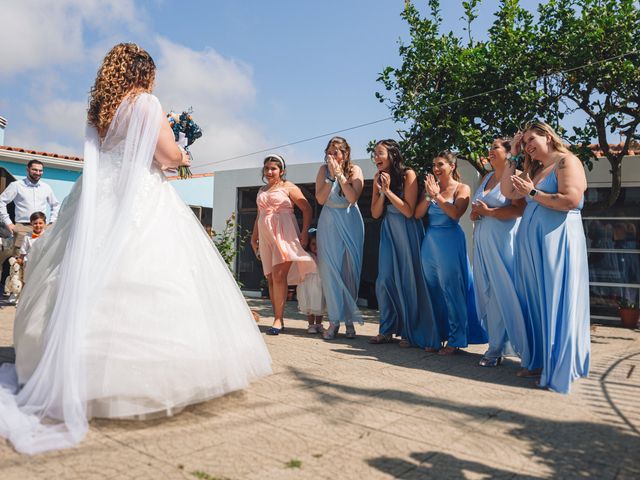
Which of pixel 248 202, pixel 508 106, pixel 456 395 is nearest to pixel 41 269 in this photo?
pixel 456 395

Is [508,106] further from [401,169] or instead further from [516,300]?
[516,300]

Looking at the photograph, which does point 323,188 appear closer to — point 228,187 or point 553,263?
point 553,263

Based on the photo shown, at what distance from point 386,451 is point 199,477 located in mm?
840

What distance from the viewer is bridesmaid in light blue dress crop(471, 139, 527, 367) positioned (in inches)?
167

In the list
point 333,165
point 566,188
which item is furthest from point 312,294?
point 566,188

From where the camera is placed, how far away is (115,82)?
3.18 meters

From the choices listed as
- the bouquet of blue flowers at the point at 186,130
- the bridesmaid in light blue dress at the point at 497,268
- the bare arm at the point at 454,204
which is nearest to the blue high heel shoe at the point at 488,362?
the bridesmaid in light blue dress at the point at 497,268

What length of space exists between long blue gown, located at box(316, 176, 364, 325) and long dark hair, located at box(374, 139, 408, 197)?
1.70 feet

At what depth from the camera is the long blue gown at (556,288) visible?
365 centimetres

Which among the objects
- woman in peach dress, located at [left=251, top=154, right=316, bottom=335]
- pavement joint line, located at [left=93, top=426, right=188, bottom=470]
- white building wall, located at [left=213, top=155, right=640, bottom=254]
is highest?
white building wall, located at [left=213, top=155, right=640, bottom=254]

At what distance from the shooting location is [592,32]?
26.9 feet

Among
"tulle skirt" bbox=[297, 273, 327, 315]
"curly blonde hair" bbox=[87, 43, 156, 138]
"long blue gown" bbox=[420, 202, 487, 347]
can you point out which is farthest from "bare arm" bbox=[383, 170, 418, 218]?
"curly blonde hair" bbox=[87, 43, 156, 138]

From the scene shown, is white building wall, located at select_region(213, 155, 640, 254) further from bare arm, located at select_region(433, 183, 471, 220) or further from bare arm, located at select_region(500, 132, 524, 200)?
bare arm, located at select_region(500, 132, 524, 200)

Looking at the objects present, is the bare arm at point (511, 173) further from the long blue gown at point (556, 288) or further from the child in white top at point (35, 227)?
the child in white top at point (35, 227)
